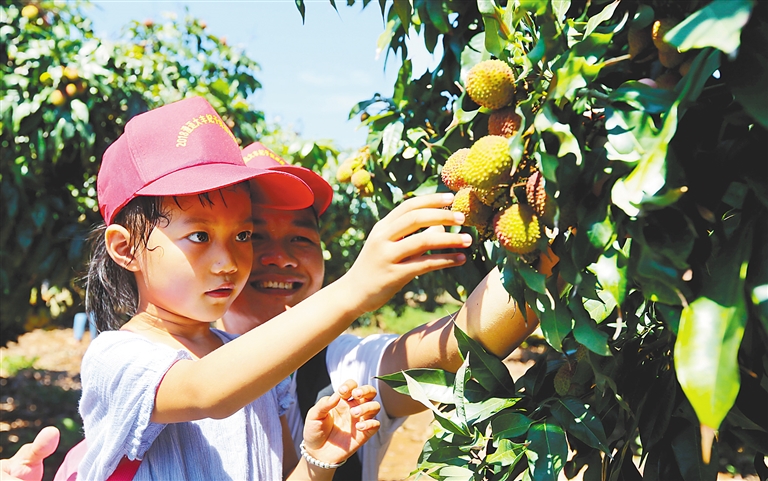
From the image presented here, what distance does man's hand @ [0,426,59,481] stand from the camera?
133 centimetres

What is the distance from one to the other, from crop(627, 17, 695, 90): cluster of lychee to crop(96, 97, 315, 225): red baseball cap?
2.61 feet

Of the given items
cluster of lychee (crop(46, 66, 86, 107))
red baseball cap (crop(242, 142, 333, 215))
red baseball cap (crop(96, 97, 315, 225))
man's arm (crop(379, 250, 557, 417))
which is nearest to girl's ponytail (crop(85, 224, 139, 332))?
red baseball cap (crop(96, 97, 315, 225))

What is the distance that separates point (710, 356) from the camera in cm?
52

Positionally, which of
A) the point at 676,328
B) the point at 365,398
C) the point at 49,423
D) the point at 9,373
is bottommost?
the point at 9,373

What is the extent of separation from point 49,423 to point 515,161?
590 centimetres

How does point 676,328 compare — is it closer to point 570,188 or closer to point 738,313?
point 738,313

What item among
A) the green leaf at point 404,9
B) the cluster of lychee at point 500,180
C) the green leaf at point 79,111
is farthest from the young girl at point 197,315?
the green leaf at point 79,111

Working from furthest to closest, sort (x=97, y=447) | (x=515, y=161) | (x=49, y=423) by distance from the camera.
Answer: (x=49, y=423), (x=97, y=447), (x=515, y=161)

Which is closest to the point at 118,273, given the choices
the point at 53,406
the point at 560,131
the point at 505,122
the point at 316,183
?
the point at 316,183

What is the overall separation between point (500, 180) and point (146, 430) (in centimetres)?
82

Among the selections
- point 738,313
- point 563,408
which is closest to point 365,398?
point 563,408

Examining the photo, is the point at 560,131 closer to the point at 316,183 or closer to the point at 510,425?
the point at 510,425

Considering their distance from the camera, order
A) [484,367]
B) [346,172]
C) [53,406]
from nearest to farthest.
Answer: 1. [484,367]
2. [346,172]
3. [53,406]

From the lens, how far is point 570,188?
0.68 m
